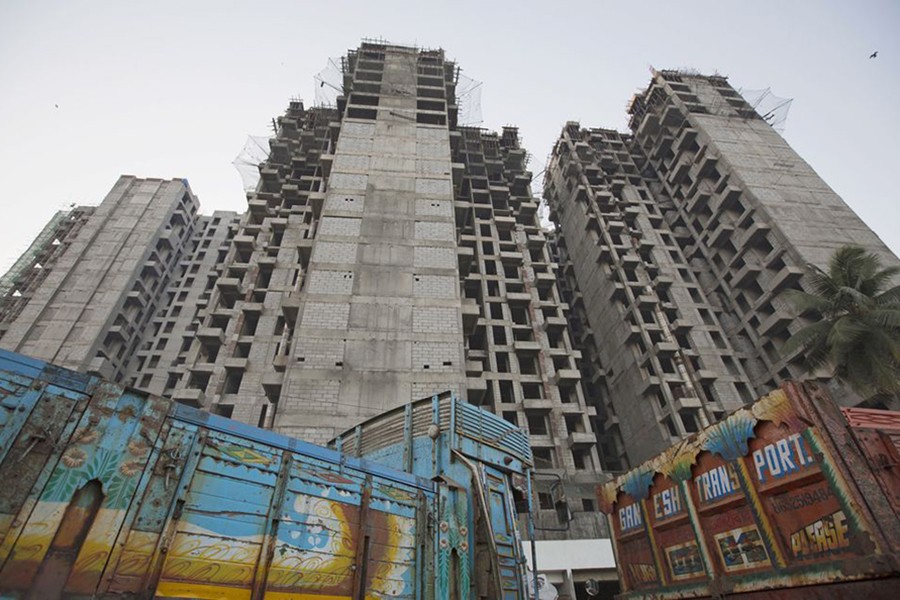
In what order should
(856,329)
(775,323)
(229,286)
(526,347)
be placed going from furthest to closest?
(229,286), (526,347), (775,323), (856,329)

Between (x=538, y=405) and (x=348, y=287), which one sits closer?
(x=348, y=287)

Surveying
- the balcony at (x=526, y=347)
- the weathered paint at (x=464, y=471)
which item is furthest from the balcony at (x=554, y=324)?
the weathered paint at (x=464, y=471)

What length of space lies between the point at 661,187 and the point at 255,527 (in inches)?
2261

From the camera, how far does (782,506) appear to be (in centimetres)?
509

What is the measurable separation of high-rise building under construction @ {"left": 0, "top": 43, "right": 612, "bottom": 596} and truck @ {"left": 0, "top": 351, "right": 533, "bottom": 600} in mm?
13456

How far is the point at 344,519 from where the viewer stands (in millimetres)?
5891

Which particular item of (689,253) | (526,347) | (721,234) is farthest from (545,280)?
(721,234)

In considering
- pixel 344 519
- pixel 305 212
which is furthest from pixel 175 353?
pixel 344 519

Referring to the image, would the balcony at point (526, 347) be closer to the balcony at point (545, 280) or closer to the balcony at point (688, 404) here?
the balcony at point (545, 280)

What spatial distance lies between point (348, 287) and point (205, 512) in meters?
20.1

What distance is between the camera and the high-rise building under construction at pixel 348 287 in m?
22.6

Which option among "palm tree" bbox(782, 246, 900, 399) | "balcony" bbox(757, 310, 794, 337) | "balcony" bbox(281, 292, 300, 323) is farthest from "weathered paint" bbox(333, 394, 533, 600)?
"balcony" bbox(757, 310, 794, 337)

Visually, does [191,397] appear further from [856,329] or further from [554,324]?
[856,329]

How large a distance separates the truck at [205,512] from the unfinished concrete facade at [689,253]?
92.9ft
